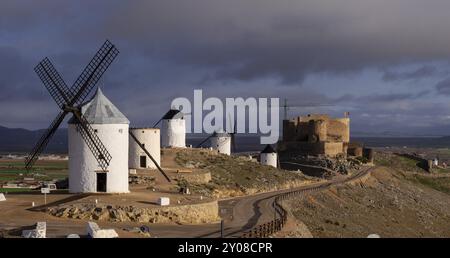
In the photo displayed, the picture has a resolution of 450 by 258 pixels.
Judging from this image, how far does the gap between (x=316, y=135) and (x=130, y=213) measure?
64374mm

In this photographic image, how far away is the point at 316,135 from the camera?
90.6 m

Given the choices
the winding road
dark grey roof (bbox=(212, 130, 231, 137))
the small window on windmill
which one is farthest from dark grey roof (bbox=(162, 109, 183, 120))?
the small window on windmill

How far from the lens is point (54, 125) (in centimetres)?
3562

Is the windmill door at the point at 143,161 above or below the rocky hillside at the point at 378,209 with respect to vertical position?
above

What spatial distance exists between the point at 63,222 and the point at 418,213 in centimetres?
4197

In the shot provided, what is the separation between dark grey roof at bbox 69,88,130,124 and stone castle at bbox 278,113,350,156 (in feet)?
179

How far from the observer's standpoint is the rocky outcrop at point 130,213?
92.6 ft

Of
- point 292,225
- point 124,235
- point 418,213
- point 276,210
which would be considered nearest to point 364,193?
point 418,213

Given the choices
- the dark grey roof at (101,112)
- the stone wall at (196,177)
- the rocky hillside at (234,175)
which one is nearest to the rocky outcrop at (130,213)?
the dark grey roof at (101,112)

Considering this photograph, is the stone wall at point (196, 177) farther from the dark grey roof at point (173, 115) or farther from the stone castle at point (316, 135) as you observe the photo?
the stone castle at point (316, 135)

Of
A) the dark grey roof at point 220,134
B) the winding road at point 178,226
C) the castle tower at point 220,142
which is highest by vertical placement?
the dark grey roof at point 220,134

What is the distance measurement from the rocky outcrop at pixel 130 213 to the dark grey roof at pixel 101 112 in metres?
6.46

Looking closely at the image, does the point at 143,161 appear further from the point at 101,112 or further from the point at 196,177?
the point at 101,112

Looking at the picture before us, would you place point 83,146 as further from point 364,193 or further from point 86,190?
point 364,193
